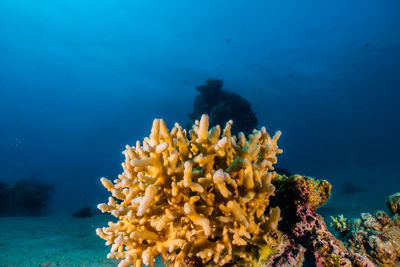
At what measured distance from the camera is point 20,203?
16656 millimetres

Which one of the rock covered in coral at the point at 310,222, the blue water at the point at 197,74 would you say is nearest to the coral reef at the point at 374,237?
the rock covered in coral at the point at 310,222

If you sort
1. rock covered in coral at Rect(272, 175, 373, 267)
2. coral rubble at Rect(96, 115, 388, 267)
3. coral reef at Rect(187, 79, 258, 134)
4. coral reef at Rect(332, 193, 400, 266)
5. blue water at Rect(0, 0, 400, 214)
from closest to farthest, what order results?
coral rubble at Rect(96, 115, 388, 267), rock covered in coral at Rect(272, 175, 373, 267), coral reef at Rect(332, 193, 400, 266), coral reef at Rect(187, 79, 258, 134), blue water at Rect(0, 0, 400, 214)

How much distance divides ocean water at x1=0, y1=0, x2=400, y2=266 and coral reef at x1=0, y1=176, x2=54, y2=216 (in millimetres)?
10315

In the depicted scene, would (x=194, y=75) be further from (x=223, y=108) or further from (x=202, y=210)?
(x=202, y=210)

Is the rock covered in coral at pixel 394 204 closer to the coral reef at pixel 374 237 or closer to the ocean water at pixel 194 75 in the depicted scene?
the coral reef at pixel 374 237

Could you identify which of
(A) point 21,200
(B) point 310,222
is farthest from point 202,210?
(A) point 21,200

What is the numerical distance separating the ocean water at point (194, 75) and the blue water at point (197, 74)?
0.37m

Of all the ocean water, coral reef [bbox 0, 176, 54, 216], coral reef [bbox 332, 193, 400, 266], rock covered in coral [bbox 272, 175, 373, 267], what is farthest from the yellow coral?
the ocean water

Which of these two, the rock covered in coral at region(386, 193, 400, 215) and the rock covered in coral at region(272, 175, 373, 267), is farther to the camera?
the rock covered in coral at region(386, 193, 400, 215)

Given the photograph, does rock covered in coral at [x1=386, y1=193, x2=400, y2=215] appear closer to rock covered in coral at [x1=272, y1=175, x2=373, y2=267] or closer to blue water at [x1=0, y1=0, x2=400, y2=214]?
rock covered in coral at [x1=272, y1=175, x2=373, y2=267]

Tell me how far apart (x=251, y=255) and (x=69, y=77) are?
125 m

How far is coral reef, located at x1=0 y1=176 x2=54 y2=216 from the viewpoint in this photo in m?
16.3

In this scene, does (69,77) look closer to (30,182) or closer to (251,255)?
(30,182)

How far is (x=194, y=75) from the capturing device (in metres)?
70.7
